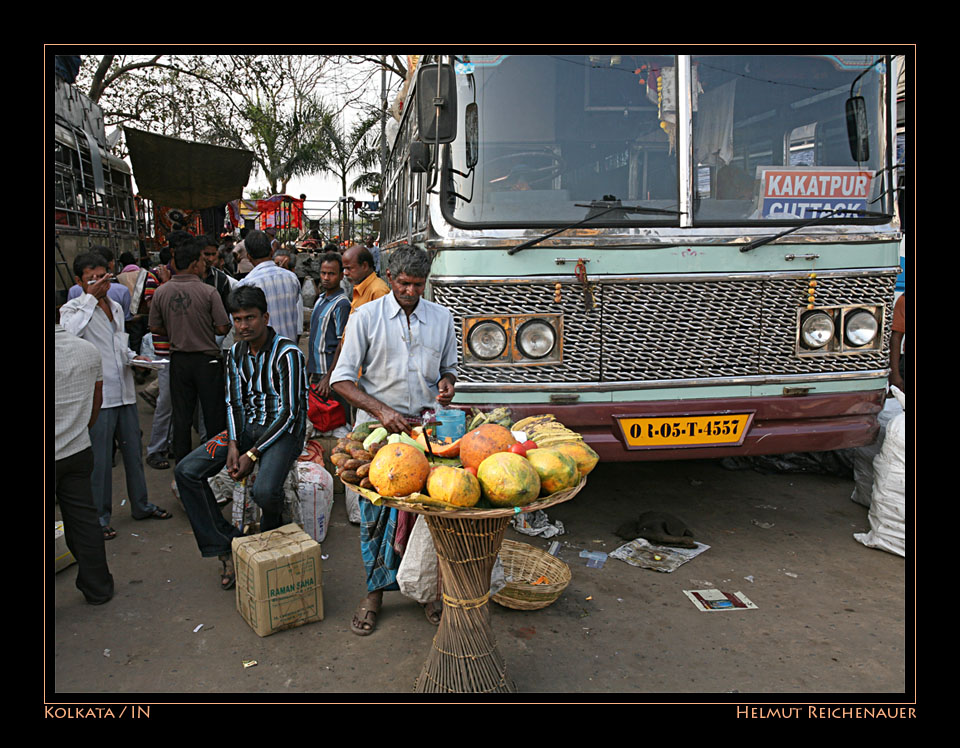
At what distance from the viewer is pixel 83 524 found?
352 centimetres

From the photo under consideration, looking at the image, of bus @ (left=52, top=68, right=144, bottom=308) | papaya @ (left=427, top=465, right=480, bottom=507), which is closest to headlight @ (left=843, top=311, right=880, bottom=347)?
papaya @ (left=427, top=465, right=480, bottom=507)

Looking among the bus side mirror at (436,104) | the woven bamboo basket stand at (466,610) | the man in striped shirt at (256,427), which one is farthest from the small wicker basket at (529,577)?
the bus side mirror at (436,104)

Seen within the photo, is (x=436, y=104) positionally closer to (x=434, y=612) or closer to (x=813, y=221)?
(x=813, y=221)

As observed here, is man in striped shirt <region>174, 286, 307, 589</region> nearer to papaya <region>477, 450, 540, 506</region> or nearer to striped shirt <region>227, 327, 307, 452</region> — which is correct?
striped shirt <region>227, 327, 307, 452</region>

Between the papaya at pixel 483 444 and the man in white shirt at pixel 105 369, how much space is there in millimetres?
2806

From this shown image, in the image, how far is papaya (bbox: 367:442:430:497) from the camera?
7.55ft

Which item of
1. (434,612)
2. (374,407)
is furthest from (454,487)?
(434,612)

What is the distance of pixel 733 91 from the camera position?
4.04m

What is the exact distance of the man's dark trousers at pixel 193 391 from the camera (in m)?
4.88

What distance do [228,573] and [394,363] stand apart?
5.72 feet
